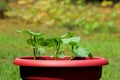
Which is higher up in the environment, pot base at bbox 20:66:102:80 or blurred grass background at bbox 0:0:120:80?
blurred grass background at bbox 0:0:120:80

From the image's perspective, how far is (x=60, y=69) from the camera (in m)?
2.79

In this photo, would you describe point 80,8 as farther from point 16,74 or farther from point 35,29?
point 16,74

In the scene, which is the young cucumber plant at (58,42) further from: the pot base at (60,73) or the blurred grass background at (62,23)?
the blurred grass background at (62,23)

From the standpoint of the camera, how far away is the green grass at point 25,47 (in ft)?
15.9

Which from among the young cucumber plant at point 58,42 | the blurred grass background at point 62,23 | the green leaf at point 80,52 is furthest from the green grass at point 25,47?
the green leaf at point 80,52

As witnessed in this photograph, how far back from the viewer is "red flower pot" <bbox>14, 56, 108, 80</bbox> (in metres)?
2.77

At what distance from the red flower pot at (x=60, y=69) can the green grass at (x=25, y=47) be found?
4.70 ft

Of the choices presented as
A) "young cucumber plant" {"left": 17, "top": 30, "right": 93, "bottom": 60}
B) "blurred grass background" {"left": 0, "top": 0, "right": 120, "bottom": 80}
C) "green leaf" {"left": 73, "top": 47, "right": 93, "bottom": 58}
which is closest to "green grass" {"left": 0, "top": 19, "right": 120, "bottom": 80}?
"blurred grass background" {"left": 0, "top": 0, "right": 120, "bottom": 80}

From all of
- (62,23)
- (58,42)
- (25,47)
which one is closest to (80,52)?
(58,42)

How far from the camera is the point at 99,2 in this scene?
51.1ft

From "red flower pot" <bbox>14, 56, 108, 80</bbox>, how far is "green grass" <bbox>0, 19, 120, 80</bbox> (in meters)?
1.43

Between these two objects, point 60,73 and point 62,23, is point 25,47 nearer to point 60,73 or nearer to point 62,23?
point 62,23

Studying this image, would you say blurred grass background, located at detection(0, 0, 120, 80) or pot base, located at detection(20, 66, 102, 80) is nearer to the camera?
pot base, located at detection(20, 66, 102, 80)

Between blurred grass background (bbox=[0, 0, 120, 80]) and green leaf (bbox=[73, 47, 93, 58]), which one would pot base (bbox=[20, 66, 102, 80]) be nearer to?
green leaf (bbox=[73, 47, 93, 58])
